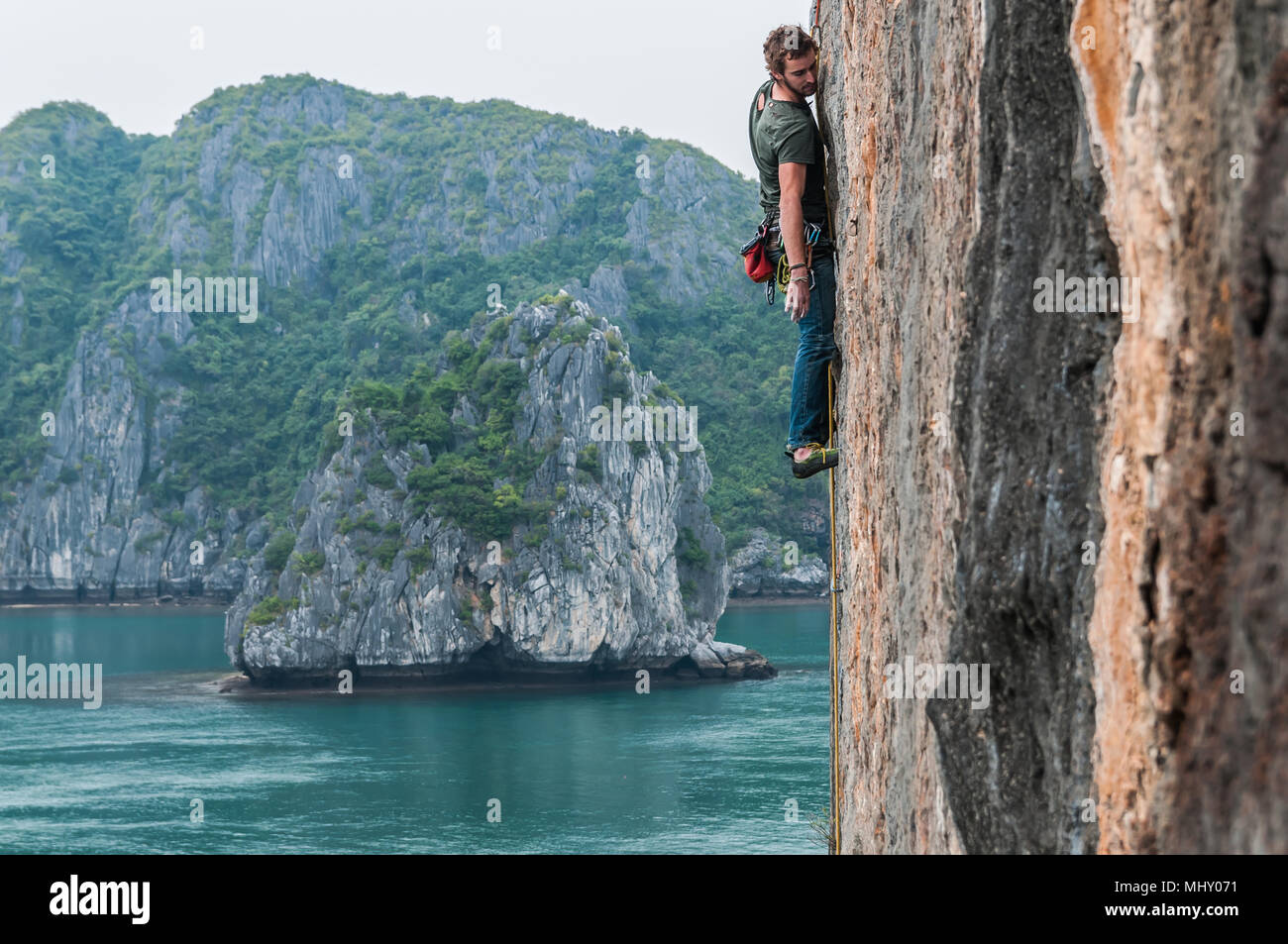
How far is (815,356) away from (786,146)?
0.81 m

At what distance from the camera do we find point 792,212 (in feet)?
14.8

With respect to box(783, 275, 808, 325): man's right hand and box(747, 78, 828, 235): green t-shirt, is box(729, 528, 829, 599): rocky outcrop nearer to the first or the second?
box(747, 78, 828, 235): green t-shirt

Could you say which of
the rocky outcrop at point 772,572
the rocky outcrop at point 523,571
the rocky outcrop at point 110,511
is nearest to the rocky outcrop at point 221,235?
the rocky outcrop at point 110,511

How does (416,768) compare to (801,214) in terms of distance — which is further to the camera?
(416,768)

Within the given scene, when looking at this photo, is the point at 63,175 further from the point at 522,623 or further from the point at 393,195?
the point at 522,623

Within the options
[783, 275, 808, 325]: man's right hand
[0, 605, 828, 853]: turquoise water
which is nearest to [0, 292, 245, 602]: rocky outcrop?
[0, 605, 828, 853]: turquoise water

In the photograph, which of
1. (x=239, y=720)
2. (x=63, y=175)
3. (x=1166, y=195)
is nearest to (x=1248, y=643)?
(x=1166, y=195)

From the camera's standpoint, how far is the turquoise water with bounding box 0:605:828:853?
25469 millimetres

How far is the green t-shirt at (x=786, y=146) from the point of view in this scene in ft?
15.0

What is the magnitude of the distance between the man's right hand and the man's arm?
0.05 metres

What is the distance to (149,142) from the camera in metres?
116

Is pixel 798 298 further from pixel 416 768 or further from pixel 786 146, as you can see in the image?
pixel 416 768

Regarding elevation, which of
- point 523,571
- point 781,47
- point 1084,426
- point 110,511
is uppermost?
point 781,47

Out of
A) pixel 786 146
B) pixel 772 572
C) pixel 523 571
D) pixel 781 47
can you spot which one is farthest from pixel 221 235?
pixel 786 146
